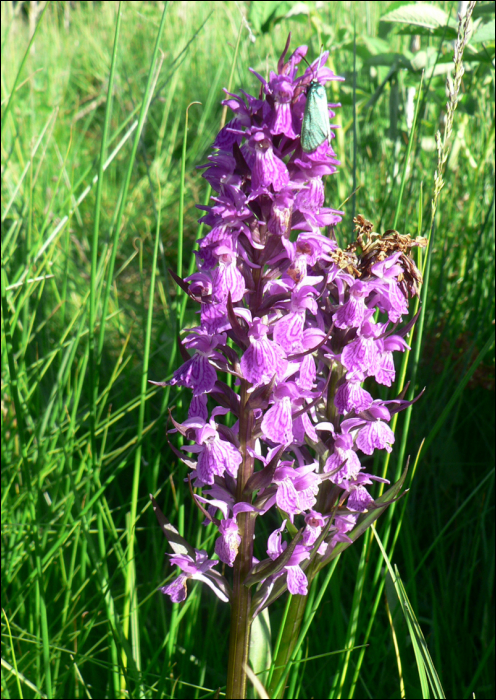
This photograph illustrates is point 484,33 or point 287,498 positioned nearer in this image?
point 287,498

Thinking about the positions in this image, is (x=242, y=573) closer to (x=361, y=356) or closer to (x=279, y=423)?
(x=279, y=423)

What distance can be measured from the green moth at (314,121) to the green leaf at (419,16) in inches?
39.3

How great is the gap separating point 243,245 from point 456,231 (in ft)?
5.43

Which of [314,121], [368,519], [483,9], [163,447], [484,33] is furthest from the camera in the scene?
[163,447]

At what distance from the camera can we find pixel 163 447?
1.76 m

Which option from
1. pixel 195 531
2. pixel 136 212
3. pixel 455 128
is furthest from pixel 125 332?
pixel 455 128

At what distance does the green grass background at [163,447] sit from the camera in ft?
3.64

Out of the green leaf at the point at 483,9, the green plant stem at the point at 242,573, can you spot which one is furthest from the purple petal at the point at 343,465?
the green leaf at the point at 483,9

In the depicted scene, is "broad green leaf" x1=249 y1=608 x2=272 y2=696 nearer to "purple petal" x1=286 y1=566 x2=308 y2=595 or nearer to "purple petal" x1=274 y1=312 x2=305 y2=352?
"purple petal" x1=286 y1=566 x2=308 y2=595

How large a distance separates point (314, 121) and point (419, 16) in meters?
1.08

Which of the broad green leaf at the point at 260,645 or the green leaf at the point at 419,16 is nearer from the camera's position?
the broad green leaf at the point at 260,645

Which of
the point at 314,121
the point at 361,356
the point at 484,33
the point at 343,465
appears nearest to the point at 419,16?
the point at 484,33

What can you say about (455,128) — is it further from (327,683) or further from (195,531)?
(327,683)

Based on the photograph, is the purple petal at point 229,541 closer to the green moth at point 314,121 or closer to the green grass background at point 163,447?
the green grass background at point 163,447
